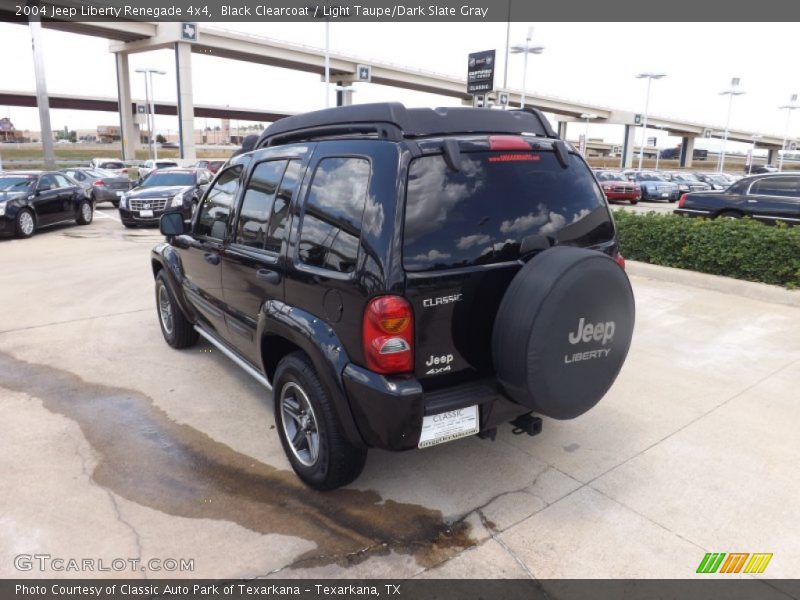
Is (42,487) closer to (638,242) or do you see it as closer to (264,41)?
(638,242)

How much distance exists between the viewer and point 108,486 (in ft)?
11.6

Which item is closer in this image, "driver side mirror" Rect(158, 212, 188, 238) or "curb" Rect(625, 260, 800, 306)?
"driver side mirror" Rect(158, 212, 188, 238)

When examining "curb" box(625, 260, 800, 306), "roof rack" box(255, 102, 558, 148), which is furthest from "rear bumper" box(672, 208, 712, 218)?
"roof rack" box(255, 102, 558, 148)

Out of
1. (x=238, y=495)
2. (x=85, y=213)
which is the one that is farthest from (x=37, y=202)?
(x=238, y=495)

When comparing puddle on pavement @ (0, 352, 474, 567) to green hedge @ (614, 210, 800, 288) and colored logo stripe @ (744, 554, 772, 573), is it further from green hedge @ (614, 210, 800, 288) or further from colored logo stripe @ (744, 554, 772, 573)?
green hedge @ (614, 210, 800, 288)

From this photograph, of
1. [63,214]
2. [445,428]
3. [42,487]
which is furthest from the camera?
[63,214]

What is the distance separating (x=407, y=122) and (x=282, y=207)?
993 mm

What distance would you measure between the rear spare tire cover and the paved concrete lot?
29.6 inches

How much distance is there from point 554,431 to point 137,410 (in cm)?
318

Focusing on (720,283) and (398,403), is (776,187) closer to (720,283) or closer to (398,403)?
(720,283)

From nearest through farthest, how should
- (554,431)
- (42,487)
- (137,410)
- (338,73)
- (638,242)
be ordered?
(42,487), (554,431), (137,410), (638,242), (338,73)

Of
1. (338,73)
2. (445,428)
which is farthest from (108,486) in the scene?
(338,73)

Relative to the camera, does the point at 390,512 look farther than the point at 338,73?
No

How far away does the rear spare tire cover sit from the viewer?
2828mm
